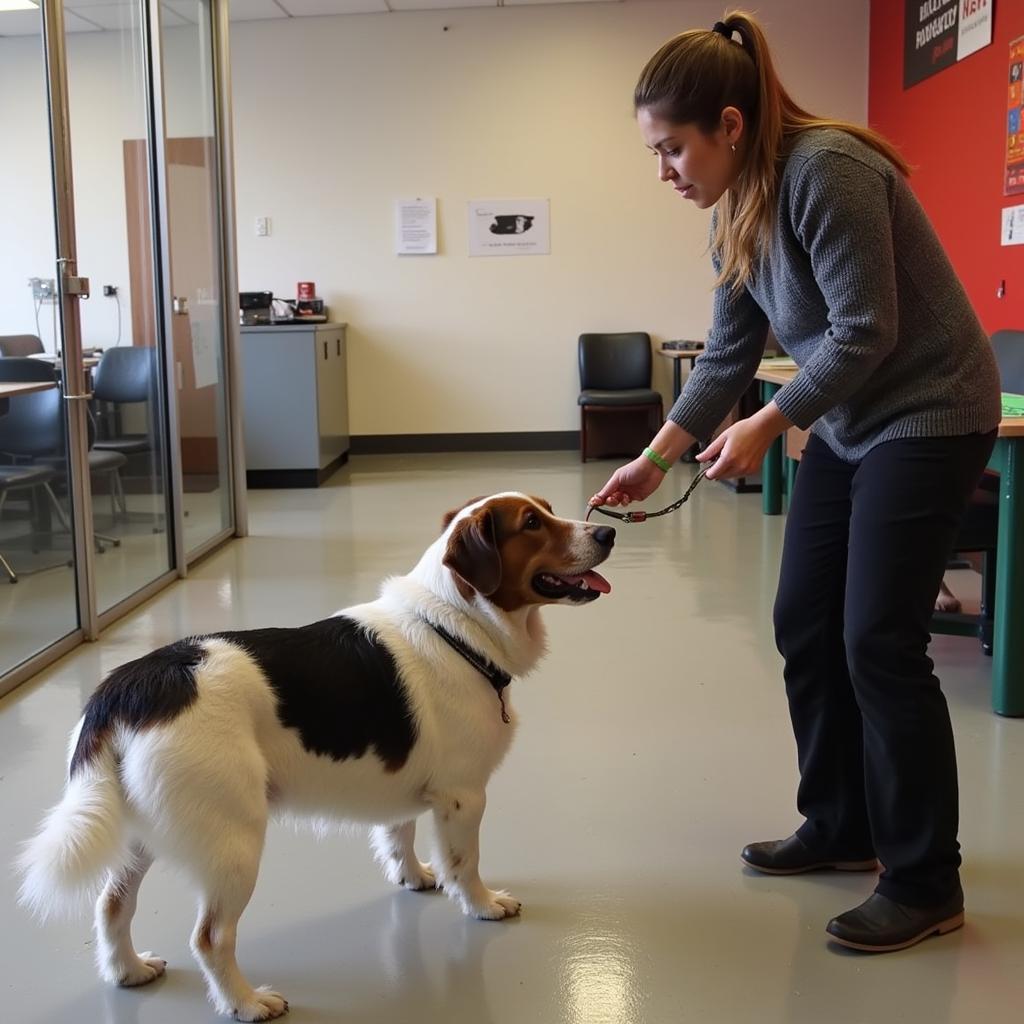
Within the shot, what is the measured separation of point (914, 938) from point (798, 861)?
296mm

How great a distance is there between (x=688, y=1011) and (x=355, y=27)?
25.4 feet

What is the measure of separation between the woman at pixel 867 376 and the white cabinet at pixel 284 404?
209 inches

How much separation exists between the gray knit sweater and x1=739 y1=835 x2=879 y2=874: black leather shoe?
0.77 m

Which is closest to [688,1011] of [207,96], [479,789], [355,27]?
[479,789]

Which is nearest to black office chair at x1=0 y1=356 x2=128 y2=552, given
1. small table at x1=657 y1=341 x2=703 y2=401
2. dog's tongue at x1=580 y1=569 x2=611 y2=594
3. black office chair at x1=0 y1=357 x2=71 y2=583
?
black office chair at x1=0 y1=357 x2=71 y2=583

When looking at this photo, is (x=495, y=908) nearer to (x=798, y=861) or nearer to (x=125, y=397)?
(x=798, y=861)

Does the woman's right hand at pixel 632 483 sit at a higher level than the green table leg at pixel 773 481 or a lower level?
higher

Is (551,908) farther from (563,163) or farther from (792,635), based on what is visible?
(563,163)

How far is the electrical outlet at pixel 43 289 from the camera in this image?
3.44 metres

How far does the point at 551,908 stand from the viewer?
1996 millimetres

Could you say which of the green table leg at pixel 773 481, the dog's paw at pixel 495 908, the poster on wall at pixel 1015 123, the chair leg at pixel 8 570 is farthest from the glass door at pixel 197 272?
the poster on wall at pixel 1015 123

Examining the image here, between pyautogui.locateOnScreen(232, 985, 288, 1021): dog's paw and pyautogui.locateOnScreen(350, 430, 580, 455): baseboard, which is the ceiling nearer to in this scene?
pyautogui.locateOnScreen(232, 985, 288, 1021): dog's paw

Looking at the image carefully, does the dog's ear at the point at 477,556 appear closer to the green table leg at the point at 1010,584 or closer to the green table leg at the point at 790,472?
the green table leg at the point at 1010,584

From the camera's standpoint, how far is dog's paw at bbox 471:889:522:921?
6.38 ft
